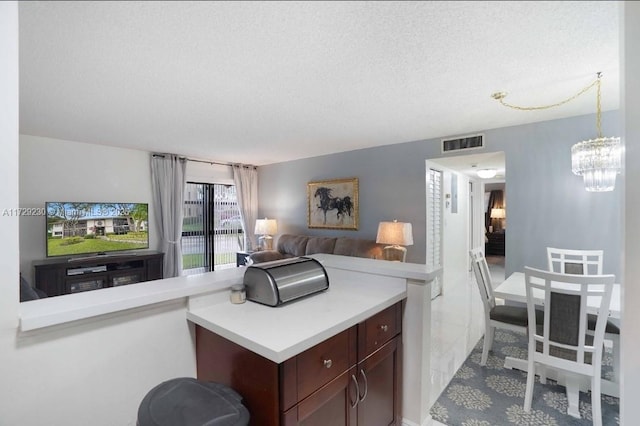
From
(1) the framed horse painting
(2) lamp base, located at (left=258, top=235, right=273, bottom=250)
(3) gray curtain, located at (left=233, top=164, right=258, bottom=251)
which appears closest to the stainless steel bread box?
(1) the framed horse painting

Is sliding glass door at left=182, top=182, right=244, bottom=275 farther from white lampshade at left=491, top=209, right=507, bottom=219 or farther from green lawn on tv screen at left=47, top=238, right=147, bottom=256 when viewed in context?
white lampshade at left=491, top=209, right=507, bottom=219

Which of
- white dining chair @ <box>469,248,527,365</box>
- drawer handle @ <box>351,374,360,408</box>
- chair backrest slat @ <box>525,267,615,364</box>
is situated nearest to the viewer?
drawer handle @ <box>351,374,360,408</box>

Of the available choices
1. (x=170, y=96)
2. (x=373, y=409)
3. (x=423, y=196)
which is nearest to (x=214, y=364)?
(x=373, y=409)

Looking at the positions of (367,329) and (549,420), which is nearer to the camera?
(367,329)

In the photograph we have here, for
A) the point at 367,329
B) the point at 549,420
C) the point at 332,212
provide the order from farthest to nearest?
the point at 332,212, the point at 549,420, the point at 367,329

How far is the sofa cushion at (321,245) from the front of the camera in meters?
4.40

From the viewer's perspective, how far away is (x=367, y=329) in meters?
1.37

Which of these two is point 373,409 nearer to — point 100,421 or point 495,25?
point 100,421

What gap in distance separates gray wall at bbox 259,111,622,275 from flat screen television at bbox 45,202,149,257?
10.7ft

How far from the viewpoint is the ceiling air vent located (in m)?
3.40

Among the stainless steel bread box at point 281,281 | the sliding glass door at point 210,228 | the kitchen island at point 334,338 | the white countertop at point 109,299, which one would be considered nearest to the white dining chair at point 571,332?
the kitchen island at point 334,338

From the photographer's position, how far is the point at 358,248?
4.07m

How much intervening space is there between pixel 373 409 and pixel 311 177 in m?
3.98

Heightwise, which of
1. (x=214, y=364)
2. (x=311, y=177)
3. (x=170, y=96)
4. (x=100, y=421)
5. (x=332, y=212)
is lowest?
(x=100, y=421)
